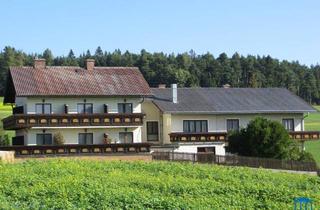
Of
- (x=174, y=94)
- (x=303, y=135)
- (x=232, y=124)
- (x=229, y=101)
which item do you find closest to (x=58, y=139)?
(x=174, y=94)

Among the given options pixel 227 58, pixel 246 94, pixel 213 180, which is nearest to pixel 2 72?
pixel 227 58

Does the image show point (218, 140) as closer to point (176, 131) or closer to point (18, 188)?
point (176, 131)

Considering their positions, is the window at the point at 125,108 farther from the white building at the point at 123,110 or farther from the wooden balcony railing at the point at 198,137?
the wooden balcony railing at the point at 198,137

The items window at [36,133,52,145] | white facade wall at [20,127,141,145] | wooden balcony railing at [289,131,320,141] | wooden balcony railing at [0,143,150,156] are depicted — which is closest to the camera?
wooden balcony railing at [0,143,150,156]

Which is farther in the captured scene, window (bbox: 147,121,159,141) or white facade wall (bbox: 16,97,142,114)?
window (bbox: 147,121,159,141)

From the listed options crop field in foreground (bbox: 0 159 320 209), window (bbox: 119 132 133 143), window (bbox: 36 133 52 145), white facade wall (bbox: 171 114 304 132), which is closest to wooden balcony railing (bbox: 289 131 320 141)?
white facade wall (bbox: 171 114 304 132)

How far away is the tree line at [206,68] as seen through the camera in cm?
12988

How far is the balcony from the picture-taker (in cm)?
4684

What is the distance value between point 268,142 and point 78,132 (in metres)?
14.2

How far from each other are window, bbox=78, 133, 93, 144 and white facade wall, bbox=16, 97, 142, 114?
1837 millimetres

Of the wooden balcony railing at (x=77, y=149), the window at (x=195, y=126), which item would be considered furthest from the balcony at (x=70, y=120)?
the window at (x=195, y=126)

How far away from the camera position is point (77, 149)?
150 ft

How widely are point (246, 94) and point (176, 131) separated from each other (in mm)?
9342

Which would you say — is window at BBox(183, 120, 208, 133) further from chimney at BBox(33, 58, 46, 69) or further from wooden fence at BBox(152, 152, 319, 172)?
chimney at BBox(33, 58, 46, 69)
